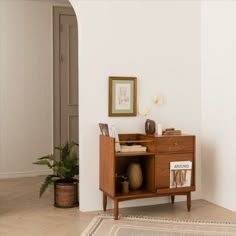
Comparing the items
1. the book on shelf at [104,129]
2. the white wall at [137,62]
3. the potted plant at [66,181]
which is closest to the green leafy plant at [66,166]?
the potted plant at [66,181]

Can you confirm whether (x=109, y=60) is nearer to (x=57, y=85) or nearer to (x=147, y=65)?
(x=147, y=65)

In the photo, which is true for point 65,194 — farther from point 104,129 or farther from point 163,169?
point 163,169

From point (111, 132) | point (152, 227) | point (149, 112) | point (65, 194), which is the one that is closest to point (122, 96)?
point (149, 112)

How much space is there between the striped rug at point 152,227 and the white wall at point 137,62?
448 mm

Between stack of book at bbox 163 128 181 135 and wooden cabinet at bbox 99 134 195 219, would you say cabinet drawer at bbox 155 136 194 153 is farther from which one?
stack of book at bbox 163 128 181 135

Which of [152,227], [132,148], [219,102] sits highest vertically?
[219,102]

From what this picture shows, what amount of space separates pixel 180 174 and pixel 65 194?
1.13 meters

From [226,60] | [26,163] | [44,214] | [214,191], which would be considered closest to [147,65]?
[226,60]

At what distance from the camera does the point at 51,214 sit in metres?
3.61

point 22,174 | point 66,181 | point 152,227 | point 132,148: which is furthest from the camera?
point 22,174

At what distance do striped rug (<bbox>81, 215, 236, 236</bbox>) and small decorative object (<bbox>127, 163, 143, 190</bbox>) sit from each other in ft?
0.95

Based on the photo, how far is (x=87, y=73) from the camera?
3693 mm

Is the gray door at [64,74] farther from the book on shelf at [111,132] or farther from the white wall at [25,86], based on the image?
the book on shelf at [111,132]

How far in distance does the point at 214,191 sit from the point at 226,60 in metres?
1.33
